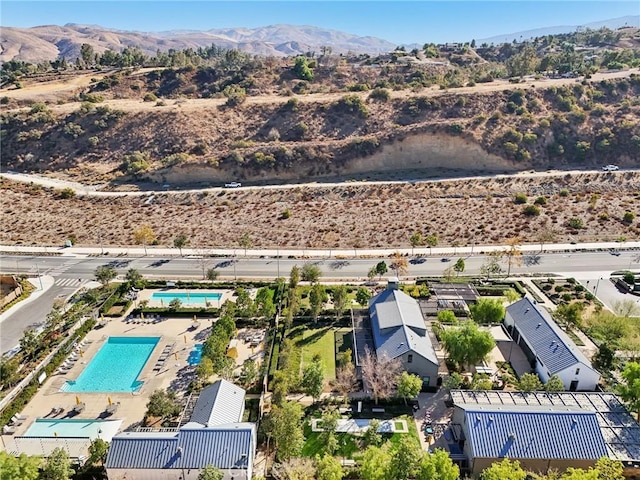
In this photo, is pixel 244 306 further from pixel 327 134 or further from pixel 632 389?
pixel 327 134

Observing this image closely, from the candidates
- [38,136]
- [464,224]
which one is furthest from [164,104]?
[464,224]

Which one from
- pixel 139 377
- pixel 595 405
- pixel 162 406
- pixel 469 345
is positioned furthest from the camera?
pixel 139 377

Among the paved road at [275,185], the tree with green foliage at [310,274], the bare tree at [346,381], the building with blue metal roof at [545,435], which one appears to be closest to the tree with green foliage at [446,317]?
the bare tree at [346,381]

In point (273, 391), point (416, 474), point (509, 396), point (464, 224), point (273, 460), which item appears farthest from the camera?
point (464, 224)

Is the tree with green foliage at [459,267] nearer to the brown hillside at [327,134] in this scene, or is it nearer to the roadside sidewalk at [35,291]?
the brown hillside at [327,134]

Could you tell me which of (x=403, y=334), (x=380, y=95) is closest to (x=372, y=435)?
(x=403, y=334)

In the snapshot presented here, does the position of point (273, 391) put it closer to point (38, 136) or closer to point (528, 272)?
point (528, 272)
